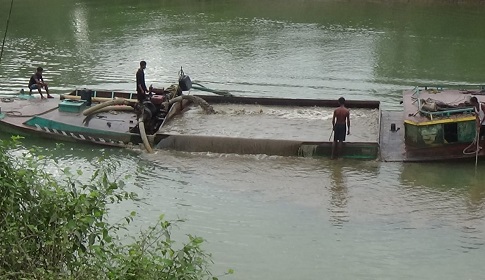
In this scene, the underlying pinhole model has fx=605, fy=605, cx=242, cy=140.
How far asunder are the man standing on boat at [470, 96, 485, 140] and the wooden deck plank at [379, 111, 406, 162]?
1.61 m

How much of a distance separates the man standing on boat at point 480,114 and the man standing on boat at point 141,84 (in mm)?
7255

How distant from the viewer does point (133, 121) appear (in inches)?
575

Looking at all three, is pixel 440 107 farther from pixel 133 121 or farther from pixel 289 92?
pixel 133 121

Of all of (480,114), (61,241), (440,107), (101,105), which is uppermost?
(440,107)

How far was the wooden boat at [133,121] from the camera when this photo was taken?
13180 millimetres

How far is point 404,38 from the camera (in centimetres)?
2597

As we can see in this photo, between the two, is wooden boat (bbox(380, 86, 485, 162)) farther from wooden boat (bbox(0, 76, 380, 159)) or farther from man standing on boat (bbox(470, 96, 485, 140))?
wooden boat (bbox(0, 76, 380, 159))

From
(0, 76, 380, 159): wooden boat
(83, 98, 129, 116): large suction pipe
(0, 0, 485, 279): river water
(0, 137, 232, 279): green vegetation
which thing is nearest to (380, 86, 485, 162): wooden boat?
(0, 0, 485, 279): river water

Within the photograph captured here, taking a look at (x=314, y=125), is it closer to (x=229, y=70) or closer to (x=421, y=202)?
(x=421, y=202)

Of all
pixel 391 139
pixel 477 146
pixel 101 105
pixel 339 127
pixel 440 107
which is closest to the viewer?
pixel 477 146

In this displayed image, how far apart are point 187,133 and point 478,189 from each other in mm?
6381

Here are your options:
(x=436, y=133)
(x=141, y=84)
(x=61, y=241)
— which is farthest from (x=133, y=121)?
(x=61, y=241)

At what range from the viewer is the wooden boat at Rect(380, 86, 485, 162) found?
12.2 metres

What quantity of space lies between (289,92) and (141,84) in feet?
19.2
